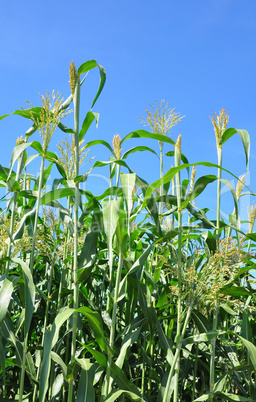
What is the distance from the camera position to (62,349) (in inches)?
98.7

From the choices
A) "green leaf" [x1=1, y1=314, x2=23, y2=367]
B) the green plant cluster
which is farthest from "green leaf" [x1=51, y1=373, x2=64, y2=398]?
"green leaf" [x1=1, y1=314, x2=23, y2=367]

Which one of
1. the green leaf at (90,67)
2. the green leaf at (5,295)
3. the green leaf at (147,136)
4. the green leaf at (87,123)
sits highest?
the green leaf at (90,67)

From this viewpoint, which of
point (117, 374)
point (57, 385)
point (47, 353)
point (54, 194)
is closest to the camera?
point (47, 353)

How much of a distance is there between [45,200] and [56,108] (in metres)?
0.47

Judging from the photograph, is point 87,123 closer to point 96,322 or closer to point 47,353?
point 96,322

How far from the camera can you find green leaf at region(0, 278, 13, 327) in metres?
1.73

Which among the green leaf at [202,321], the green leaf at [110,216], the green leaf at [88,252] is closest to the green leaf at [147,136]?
the green leaf at [110,216]

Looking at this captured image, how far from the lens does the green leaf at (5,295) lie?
1.73 metres

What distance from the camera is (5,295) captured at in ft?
5.82

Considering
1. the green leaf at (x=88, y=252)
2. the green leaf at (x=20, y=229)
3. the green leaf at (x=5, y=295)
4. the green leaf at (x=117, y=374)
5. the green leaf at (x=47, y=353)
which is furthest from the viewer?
the green leaf at (x=20, y=229)

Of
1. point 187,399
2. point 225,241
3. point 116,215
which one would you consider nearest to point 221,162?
point 225,241

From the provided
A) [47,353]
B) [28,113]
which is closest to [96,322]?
[47,353]

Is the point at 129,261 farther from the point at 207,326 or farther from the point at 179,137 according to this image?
the point at 179,137

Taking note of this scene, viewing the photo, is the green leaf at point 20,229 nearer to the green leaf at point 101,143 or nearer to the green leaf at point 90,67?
the green leaf at point 101,143
